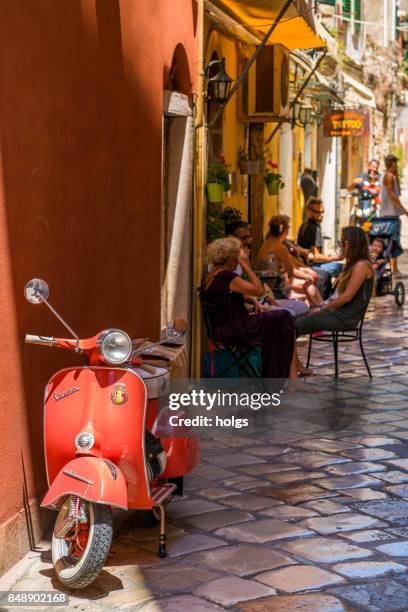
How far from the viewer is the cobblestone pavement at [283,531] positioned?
534 centimetres

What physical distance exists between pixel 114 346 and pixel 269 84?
10674mm

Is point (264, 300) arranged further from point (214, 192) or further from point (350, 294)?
point (214, 192)

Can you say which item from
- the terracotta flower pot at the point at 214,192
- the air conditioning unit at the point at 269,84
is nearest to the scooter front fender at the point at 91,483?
the terracotta flower pot at the point at 214,192

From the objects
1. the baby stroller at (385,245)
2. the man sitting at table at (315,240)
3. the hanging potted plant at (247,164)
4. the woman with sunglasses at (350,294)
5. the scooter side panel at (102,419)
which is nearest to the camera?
the scooter side panel at (102,419)

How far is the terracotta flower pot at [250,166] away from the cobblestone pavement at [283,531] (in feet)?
23.0

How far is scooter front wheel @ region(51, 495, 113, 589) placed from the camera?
527 centimetres

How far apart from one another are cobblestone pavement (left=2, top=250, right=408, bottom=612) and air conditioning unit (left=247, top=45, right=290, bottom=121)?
7.03 metres

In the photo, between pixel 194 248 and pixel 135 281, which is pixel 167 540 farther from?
pixel 194 248

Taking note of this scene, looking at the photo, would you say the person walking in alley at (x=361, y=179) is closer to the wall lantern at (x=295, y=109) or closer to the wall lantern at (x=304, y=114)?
A: the wall lantern at (x=295, y=109)

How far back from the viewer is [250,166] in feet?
53.4

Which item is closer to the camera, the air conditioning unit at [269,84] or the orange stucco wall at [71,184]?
the orange stucco wall at [71,184]

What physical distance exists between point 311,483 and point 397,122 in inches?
1143

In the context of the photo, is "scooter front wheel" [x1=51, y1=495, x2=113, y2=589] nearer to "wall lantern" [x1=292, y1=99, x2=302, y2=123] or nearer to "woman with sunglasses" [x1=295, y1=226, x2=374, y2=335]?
"woman with sunglasses" [x1=295, y1=226, x2=374, y2=335]

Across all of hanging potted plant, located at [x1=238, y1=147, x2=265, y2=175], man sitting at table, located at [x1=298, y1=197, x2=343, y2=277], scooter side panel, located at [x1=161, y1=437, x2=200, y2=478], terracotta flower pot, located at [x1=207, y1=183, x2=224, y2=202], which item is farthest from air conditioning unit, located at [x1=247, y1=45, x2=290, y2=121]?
scooter side panel, located at [x1=161, y1=437, x2=200, y2=478]
